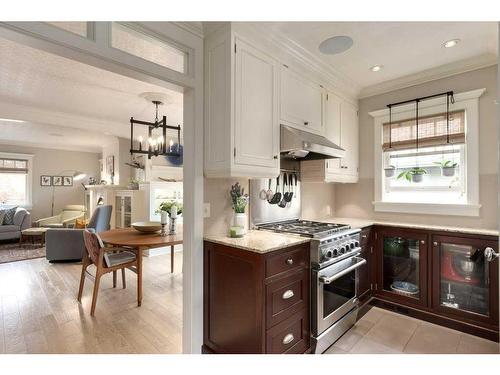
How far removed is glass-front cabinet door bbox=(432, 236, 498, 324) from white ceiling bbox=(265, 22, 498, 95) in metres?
1.75

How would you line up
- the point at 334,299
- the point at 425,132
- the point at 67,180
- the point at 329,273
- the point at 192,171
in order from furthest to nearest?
the point at 67,180 < the point at 425,132 < the point at 334,299 < the point at 329,273 < the point at 192,171

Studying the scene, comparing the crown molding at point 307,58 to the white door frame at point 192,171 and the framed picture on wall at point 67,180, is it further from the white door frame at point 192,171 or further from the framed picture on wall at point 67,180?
the framed picture on wall at point 67,180

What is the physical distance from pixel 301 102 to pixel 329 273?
1551 millimetres

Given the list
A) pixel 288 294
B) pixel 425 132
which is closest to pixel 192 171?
pixel 288 294

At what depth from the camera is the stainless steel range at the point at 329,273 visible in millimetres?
2055

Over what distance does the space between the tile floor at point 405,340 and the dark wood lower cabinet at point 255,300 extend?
560mm

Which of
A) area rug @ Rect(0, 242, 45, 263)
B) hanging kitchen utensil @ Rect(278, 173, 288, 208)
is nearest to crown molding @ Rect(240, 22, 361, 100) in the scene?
hanging kitchen utensil @ Rect(278, 173, 288, 208)

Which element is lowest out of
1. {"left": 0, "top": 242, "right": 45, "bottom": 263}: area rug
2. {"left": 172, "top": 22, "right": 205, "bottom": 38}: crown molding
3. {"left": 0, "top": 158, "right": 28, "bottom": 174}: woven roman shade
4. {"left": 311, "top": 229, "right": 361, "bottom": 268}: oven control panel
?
{"left": 0, "top": 242, "right": 45, "bottom": 263}: area rug

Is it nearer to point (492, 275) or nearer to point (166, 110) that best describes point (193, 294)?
point (492, 275)

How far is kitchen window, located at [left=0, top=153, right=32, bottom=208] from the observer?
6820 mm

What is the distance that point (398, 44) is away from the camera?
230 cm

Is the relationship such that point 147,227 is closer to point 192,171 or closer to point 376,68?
point 192,171

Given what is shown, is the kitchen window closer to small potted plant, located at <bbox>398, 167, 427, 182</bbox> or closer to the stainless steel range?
the stainless steel range

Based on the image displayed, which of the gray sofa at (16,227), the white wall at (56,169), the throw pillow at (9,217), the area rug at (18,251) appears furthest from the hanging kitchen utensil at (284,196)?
the white wall at (56,169)
